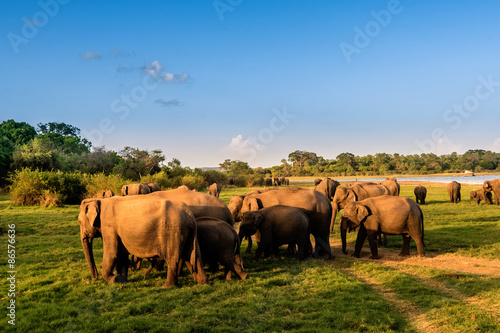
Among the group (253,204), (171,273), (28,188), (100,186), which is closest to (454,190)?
(253,204)

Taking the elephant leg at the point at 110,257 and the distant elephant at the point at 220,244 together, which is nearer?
the elephant leg at the point at 110,257

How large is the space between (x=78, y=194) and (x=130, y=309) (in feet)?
84.6

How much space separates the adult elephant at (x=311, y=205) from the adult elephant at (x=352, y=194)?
4.26 metres

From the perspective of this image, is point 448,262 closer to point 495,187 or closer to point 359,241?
point 359,241

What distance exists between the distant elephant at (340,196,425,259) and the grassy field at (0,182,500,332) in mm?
606

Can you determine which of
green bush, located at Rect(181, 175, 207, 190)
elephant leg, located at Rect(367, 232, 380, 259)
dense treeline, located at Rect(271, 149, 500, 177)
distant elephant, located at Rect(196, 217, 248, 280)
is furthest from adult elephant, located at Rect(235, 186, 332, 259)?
dense treeline, located at Rect(271, 149, 500, 177)

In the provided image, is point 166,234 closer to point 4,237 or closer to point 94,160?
point 4,237

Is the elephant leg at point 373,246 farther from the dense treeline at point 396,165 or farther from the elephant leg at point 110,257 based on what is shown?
the dense treeline at point 396,165

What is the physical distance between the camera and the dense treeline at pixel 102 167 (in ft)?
89.8

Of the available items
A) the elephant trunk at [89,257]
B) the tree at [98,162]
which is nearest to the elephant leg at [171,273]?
the elephant trunk at [89,257]

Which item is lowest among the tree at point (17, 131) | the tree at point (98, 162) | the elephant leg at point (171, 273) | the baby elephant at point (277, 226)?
the elephant leg at point (171, 273)

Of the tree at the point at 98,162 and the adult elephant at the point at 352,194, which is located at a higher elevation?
the tree at the point at 98,162

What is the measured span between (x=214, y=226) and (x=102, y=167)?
42.4 metres

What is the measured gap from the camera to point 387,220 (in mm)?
10727
